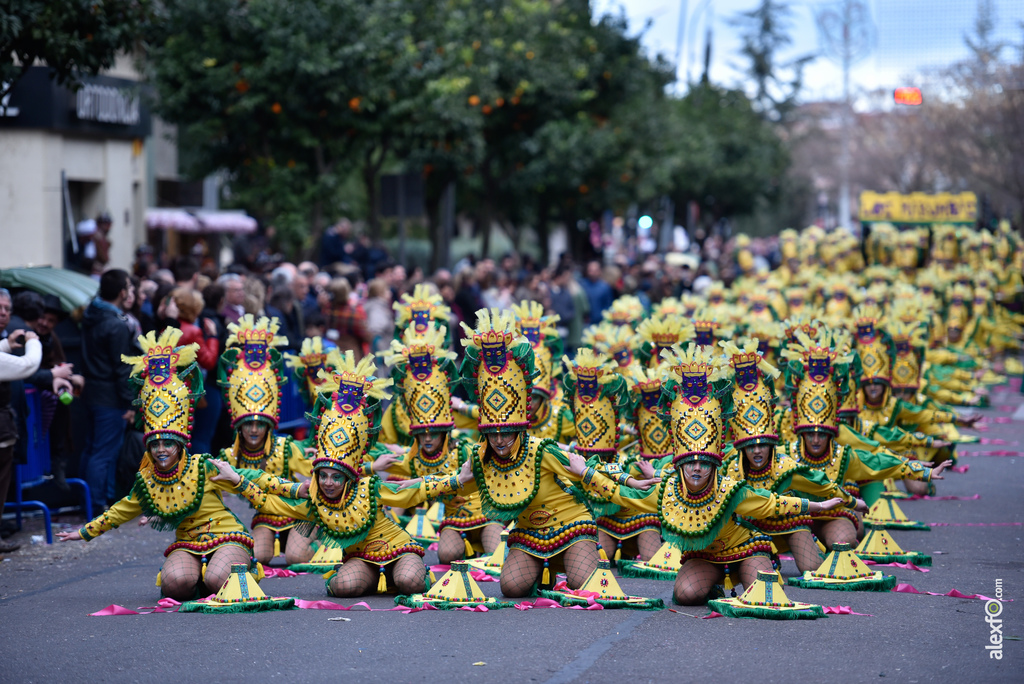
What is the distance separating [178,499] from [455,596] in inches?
69.6

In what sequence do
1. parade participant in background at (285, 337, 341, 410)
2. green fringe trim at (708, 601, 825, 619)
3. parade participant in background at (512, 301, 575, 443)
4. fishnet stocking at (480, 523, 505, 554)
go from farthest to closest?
parade participant in background at (285, 337, 341, 410)
parade participant in background at (512, 301, 575, 443)
fishnet stocking at (480, 523, 505, 554)
green fringe trim at (708, 601, 825, 619)

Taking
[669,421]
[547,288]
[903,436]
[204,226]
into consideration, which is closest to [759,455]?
[669,421]

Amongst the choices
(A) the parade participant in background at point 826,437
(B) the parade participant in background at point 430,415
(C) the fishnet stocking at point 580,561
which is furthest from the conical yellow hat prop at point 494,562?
(A) the parade participant in background at point 826,437

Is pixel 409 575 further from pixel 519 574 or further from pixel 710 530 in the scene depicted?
pixel 710 530

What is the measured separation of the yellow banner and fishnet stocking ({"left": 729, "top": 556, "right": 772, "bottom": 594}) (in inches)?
779

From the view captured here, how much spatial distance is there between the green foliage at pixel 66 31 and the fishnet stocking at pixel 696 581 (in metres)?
6.67

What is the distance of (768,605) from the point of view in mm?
7406

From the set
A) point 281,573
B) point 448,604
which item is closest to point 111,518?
point 281,573

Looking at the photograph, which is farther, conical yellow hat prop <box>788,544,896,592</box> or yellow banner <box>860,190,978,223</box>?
yellow banner <box>860,190,978,223</box>

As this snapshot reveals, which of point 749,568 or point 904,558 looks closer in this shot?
point 749,568

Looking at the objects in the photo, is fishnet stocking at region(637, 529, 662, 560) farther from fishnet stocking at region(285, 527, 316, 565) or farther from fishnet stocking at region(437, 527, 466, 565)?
fishnet stocking at region(285, 527, 316, 565)

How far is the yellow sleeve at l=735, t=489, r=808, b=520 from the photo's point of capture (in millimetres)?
7766

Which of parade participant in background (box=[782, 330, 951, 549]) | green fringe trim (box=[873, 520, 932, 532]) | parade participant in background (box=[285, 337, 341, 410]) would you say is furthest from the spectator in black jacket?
green fringe trim (box=[873, 520, 932, 532])

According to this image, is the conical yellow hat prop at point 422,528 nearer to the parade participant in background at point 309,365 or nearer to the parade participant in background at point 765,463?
the parade participant in background at point 309,365
